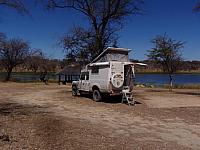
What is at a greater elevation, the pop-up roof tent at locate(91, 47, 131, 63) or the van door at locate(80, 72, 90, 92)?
the pop-up roof tent at locate(91, 47, 131, 63)

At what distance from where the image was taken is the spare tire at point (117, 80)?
856 inches

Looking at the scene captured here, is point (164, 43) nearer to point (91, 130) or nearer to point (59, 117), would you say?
point (59, 117)

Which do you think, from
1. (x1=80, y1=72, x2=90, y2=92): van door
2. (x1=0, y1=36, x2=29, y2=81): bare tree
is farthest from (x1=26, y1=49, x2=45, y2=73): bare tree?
(x1=80, y1=72, x2=90, y2=92): van door

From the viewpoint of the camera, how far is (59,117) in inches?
614

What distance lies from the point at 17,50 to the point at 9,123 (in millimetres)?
49866

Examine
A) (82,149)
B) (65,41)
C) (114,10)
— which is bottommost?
(82,149)

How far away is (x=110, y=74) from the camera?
2170 cm

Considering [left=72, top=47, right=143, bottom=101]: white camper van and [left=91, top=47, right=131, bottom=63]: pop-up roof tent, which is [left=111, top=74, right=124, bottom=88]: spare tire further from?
[left=91, top=47, right=131, bottom=63]: pop-up roof tent

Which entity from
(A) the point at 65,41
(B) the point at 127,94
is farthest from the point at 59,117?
(A) the point at 65,41

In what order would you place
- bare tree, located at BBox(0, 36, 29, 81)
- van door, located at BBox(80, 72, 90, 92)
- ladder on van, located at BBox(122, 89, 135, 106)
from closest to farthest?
ladder on van, located at BBox(122, 89, 135, 106)
van door, located at BBox(80, 72, 90, 92)
bare tree, located at BBox(0, 36, 29, 81)

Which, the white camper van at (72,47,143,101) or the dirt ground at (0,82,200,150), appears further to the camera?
the white camper van at (72,47,143,101)

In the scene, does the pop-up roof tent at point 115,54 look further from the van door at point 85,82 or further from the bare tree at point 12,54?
the bare tree at point 12,54

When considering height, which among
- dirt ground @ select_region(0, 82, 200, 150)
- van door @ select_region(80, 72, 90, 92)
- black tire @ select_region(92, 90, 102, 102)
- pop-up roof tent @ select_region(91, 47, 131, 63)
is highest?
pop-up roof tent @ select_region(91, 47, 131, 63)

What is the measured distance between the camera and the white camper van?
2184 centimetres
